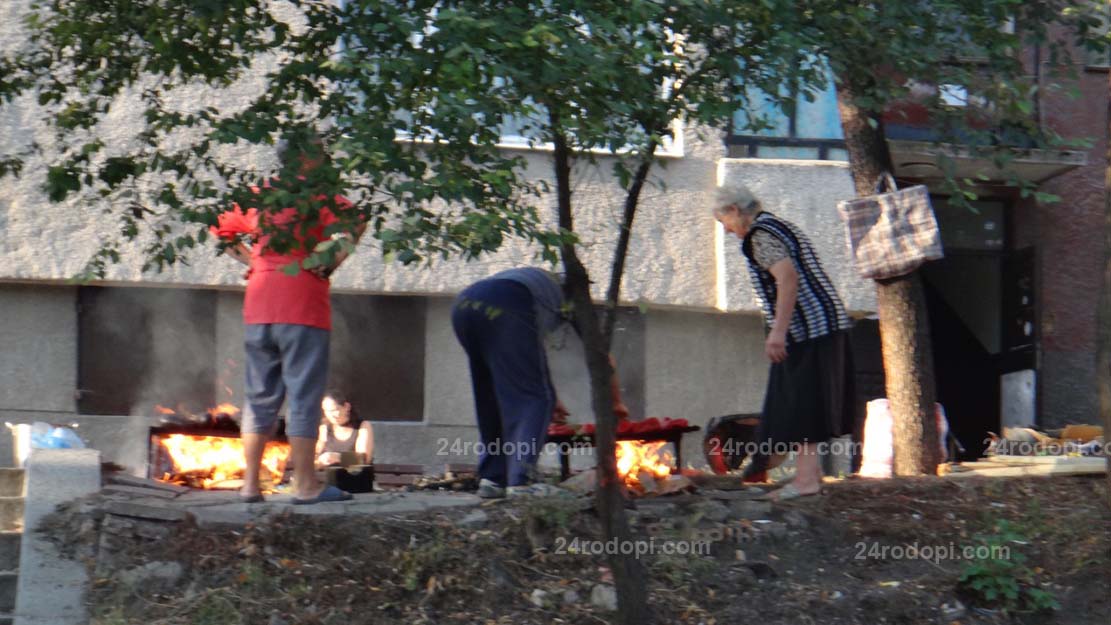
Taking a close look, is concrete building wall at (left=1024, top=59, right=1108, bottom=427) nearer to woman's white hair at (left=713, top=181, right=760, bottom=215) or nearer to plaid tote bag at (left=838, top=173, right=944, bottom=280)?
plaid tote bag at (left=838, top=173, right=944, bottom=280)

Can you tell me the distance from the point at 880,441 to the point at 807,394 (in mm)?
2411

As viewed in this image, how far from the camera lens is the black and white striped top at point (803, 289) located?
24.2ft

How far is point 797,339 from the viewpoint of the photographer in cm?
740

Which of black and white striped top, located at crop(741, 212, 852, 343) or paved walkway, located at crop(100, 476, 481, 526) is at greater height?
black and white striped top, located at crop(741, 212, 852, 343)

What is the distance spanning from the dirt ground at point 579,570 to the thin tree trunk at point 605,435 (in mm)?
99

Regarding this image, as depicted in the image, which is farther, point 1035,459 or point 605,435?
point 1035,459

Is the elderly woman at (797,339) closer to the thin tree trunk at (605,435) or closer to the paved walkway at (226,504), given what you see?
the thin tree trunk at (605,435)

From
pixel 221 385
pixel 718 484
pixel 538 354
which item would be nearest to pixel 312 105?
pixel 538 354

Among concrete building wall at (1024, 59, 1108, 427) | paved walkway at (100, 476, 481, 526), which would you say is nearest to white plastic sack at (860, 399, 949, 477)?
paved walkway at (100, 476, 481, 526)

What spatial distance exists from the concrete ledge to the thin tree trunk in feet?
7.72

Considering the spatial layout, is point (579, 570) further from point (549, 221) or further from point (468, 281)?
point (468, 281)

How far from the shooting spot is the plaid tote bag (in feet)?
30.3

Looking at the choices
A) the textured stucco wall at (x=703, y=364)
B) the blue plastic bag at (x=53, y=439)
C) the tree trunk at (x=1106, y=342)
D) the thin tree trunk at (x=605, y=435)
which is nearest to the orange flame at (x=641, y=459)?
the thin tree trunk at (x=605, y=435)

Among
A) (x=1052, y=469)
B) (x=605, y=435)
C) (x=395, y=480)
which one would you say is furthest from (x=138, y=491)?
(x=1052, y=469)
